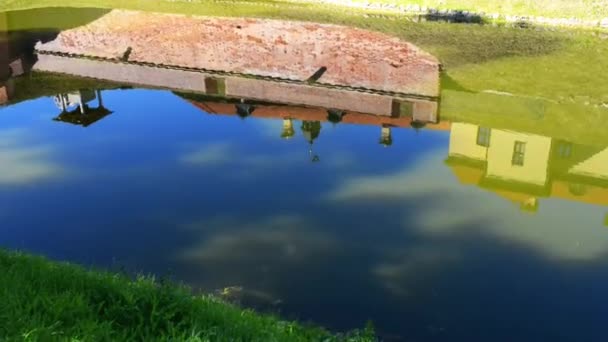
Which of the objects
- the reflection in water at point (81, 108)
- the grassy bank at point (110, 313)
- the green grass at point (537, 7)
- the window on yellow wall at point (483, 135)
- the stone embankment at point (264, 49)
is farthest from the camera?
the green grass at point (537, 7)

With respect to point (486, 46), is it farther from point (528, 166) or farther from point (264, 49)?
point (528, 166)

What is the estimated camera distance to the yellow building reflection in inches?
539

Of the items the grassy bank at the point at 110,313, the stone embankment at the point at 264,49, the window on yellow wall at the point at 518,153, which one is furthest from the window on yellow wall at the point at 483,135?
the grassy bank at the point at 110,313

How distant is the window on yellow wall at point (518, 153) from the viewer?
16036 millimetres

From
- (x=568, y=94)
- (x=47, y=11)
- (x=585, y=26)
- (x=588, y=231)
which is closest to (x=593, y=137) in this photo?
(x=568, y=94)

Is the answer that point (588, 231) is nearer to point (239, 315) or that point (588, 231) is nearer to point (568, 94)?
point (239, 315)

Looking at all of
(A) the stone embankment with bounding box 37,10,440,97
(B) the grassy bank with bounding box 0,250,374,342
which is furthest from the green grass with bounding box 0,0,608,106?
(B) the grassy bank with bounding box 0,250,374,342

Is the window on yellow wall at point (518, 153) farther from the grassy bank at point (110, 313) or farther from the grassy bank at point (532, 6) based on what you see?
the grassy bank at point (532, 6)

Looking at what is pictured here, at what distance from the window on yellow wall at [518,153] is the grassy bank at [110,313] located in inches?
391

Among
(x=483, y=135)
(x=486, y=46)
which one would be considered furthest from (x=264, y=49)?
(x=483, y=135)

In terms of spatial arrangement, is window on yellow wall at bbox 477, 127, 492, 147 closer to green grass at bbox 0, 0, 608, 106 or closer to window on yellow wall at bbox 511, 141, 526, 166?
window on yellow wall at bbox 511, 141, 526, 166

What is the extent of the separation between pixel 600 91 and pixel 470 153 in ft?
24.8

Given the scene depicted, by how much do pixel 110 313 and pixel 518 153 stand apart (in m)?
13.6

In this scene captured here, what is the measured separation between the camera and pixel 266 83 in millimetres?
22156
